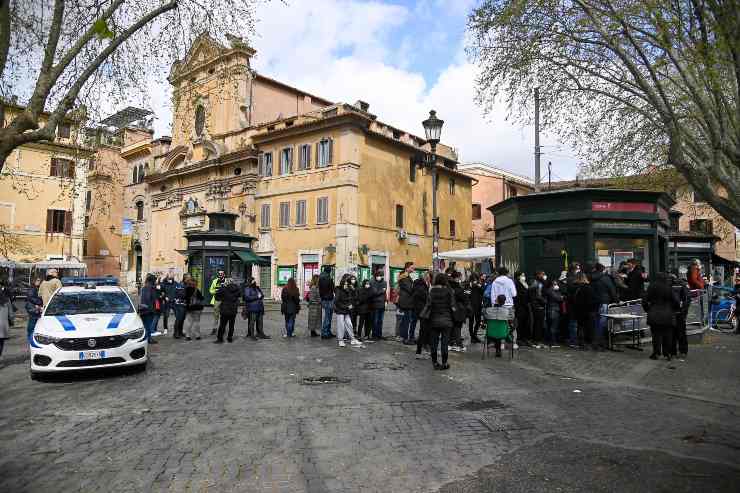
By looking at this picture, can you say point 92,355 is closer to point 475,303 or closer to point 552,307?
point 475,303

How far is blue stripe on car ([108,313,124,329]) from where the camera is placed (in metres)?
9.14

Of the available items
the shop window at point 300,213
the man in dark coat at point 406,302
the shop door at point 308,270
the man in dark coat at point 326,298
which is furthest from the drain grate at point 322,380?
the shop window at point 300,213

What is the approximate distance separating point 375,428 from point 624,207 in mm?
10304

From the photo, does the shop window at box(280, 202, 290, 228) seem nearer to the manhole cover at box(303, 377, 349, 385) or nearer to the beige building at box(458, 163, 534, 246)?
the beige building at box(458, 163, 534, 246)

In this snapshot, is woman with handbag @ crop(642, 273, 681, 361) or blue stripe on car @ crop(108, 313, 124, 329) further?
woman with handbag @ crop(642, 273, 681, 361)

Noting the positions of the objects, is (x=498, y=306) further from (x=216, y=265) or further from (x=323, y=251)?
(x=323, y=251)

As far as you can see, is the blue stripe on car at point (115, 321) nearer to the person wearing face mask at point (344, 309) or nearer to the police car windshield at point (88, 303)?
the police car windshield at point (88, 303)

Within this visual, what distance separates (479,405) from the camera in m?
7.09

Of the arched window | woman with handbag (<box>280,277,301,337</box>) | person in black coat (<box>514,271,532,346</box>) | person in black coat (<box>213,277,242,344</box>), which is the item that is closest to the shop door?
woman with handbag (<box>280,277,301,337</box>)

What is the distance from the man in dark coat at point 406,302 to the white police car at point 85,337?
6017 mm

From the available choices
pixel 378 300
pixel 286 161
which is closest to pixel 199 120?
pixel 286 161

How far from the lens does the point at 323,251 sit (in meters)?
32.8

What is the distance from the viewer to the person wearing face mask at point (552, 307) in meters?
12.2

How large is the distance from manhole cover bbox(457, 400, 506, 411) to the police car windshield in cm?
658
